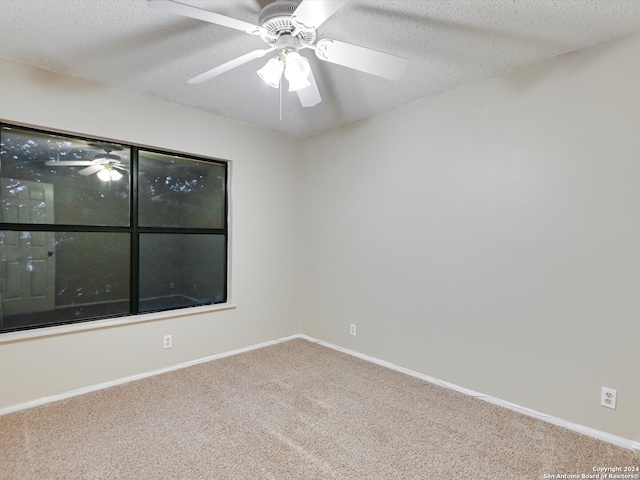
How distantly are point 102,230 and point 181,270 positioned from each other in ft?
2.53

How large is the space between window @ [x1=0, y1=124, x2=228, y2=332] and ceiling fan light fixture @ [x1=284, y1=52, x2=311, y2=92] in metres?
1.82

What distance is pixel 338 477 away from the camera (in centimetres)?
169

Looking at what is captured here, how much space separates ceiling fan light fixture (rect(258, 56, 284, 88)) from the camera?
1.75 metres

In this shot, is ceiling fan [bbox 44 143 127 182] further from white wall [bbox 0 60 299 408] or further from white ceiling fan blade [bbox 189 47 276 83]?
white ceiling fan blade [bbox 189 47 276 83]

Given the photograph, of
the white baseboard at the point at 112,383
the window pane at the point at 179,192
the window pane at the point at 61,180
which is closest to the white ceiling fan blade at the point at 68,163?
the window pane at the point at 61,180

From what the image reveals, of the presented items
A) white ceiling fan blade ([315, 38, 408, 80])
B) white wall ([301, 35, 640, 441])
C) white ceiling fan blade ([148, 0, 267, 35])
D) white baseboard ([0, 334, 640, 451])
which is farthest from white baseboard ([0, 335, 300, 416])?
white ceiling fan blade ([315, 38, 408, 80])

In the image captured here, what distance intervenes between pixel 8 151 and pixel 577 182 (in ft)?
12.8

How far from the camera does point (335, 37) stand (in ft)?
6.53

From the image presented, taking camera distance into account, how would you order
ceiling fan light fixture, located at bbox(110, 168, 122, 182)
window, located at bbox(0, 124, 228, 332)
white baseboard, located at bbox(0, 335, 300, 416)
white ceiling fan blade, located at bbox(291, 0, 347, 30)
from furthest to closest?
ceiling fan light fixture, located at bbox(110, 168, 122, 182) < window, located at bbox(0, 124, 228, 332) < white baseboard, located at bbox(0, 335, 300, 416) < white ceiling fan blade, located at bbox(291, 0, 347, 30)

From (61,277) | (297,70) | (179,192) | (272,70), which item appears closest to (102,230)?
(61,277)

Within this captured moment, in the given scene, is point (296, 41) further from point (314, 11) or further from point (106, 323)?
point (106, 323)

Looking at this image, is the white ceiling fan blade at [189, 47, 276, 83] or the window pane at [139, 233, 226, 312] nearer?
the white ceiling fan blade at [189, 47, 276, 83]

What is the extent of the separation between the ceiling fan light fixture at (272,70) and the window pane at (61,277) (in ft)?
6.35

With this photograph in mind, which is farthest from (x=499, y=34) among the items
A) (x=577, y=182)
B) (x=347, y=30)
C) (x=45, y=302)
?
(x=45, y=302)
